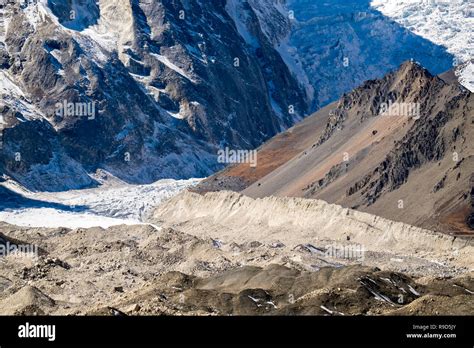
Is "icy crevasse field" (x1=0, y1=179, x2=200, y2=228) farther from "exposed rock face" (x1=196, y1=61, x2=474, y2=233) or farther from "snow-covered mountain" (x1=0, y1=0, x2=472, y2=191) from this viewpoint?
"exposed rock face" (x1=196, y1=61, x2=474, y2=233)

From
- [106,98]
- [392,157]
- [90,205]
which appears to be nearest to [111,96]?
[106,98]

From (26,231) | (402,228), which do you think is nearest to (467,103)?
(402,228)

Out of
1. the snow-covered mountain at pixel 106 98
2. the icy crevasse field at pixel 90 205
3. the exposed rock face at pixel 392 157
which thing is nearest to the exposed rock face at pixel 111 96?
the snow-covered mountain at pixel 106 98

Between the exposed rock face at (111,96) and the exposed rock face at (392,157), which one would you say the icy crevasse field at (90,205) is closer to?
the exposed rock face at (111,96)

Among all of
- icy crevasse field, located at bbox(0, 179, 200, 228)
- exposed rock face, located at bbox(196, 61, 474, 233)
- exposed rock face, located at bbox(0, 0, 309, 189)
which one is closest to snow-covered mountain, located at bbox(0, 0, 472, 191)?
exposed rock face, located at bbox(0, 0, 309, 189)

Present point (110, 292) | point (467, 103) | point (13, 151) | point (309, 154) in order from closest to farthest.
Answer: point (110, 292) < point (467, 103) < point (309, 154) < point (13, 151)

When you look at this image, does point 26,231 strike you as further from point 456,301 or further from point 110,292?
point 456,301

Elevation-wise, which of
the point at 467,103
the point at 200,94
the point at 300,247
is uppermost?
the point at 200,94
